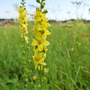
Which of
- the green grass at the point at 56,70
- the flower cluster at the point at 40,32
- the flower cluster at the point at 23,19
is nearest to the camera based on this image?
the flower cluster at the point at 40,32

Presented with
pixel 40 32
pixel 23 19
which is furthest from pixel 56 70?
pixel 23 19

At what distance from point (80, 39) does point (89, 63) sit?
79.7 inches

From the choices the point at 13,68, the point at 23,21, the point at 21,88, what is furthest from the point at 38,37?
the point at 13,68

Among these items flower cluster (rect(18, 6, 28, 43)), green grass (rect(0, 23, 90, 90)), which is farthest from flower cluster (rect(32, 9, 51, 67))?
flower cluster (rect(18, 6, 28, 43))

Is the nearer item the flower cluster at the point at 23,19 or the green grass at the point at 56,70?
the green grass at the point at 56,70

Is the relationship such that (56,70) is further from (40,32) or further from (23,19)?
(23,19)

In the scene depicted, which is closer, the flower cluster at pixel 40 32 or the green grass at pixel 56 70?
the flower cluster at pixel 40 32

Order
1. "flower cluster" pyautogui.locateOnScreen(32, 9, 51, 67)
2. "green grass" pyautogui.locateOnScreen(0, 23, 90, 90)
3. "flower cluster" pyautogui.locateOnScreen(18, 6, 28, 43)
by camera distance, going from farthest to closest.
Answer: "flower cluster" pyautogui.locateOnScreen(18, 6, 28, 43)
"green grass" pyautogui.locateOnScreen(0, 23, 90, 90)
"flower cluster" pyautogui.locateOnScreen(32, 9, 51, 67)

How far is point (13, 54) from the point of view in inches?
128

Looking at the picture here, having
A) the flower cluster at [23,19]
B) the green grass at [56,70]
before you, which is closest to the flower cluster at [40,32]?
the green grass at [56,70]

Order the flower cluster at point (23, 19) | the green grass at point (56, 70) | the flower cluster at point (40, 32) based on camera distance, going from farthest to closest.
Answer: the flower cluster at point (23, 19) < the green grass at point (56, 70) < the flower cluster at point (40, 32)

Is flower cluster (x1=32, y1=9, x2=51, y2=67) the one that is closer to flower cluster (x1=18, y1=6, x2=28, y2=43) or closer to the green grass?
the green grass

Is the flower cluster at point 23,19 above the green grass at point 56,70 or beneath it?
above

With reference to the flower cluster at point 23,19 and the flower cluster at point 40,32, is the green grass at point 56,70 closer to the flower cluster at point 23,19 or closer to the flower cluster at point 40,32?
the flower cluster at point 40,32
